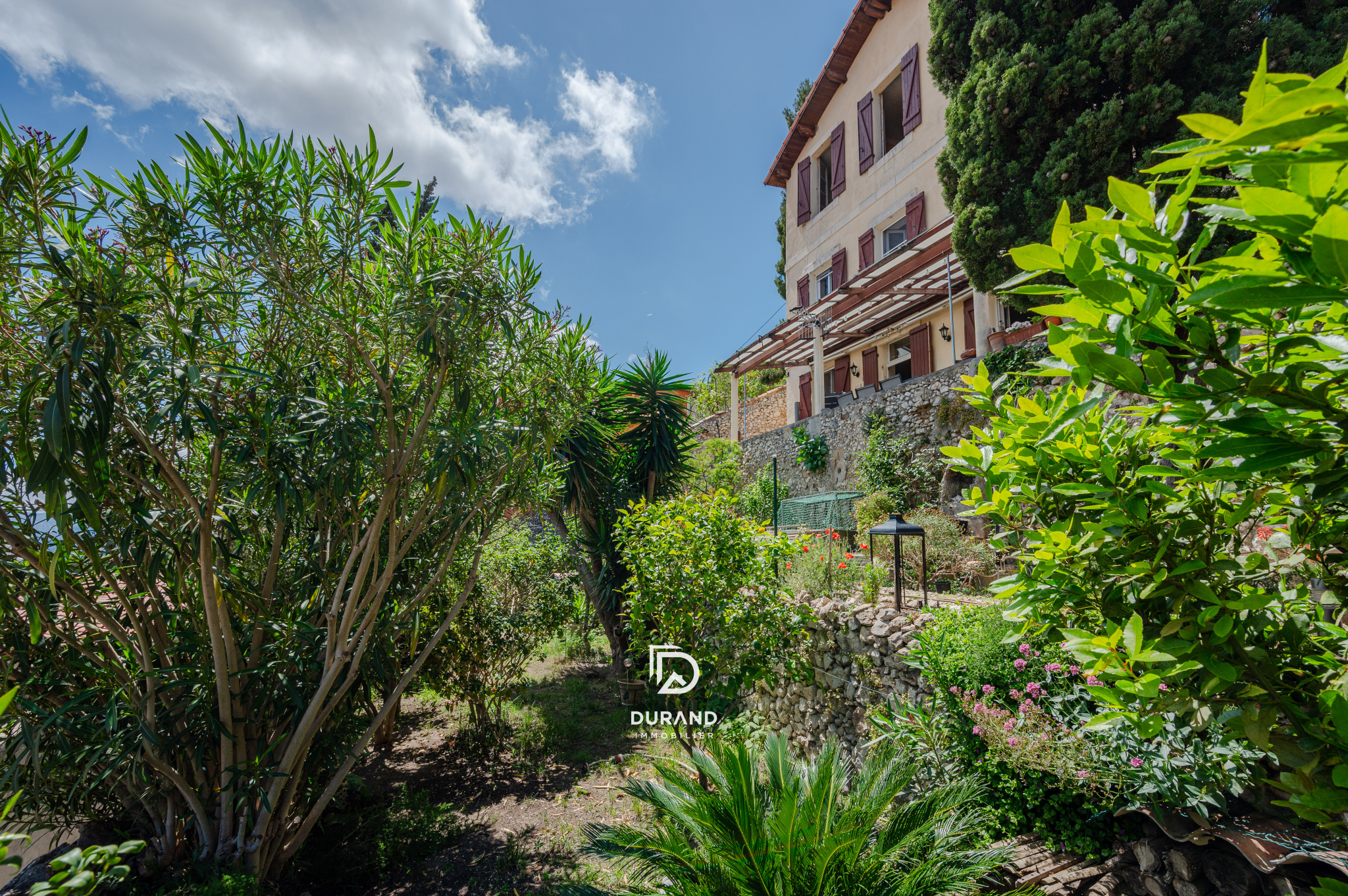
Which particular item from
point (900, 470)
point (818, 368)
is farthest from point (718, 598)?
point (818, 368)

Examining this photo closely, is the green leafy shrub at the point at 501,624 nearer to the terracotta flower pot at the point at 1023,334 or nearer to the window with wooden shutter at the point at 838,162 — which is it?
the terracotta flower pot at the point at 1023,334

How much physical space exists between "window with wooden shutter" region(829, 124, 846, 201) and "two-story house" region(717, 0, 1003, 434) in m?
0.04

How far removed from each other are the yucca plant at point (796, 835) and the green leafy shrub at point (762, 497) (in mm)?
8732

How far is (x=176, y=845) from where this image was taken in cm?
372

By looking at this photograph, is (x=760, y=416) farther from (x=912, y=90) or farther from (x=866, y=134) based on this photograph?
(x=912, y=90)

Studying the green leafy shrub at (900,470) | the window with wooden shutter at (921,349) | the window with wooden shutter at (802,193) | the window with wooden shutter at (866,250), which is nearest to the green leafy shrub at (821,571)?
the green leafy shrub at (900,470)

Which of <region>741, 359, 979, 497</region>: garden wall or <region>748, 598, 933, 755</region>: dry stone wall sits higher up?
<region>741, 359, 979, 497</region>: garden wall

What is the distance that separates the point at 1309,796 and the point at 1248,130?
1076mm

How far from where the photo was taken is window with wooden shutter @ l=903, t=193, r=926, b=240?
36.7ft

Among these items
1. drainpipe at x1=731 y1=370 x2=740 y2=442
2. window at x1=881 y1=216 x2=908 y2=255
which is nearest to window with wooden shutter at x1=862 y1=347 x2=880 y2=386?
window at x1=881 y1=216 x2=908 y2=255

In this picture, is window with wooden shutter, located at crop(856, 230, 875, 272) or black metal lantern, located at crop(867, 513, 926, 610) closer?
black metal lantern, located at crop(867, 513, 926, 610)

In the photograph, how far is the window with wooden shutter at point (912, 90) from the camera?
1123 cm

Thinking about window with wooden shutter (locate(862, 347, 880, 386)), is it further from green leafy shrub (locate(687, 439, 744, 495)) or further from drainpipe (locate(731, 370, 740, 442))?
drainpipe (locate(731, 370, 740, 442))

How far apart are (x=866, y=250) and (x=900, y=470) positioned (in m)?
6.19
